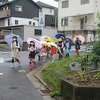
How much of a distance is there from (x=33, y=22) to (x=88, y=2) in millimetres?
19520

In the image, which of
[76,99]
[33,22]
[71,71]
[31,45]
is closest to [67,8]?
[33,22]

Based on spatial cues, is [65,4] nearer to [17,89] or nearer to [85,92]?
[17,89]

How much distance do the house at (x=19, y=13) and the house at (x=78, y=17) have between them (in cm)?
1106

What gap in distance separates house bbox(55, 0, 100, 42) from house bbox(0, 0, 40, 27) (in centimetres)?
1106

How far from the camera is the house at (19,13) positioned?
54506 millimetres

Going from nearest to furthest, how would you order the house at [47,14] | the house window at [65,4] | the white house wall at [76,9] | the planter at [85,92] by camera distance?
the planter at [85,92] < the white house wall at [76,9] < the house window at [65,4] < the house at [47,14]

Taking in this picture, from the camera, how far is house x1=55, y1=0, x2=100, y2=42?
38656mm

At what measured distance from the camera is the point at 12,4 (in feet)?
178

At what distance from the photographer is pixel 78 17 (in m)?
42.3

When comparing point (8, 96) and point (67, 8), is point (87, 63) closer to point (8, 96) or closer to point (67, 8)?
point (8, 96)

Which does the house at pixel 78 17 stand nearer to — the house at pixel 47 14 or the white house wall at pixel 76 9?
the white house wall at pixel 76 9

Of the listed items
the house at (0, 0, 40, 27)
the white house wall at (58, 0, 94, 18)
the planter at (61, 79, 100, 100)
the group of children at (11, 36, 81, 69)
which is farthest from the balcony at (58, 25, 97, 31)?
the planter at (61, 79, 100, 100)

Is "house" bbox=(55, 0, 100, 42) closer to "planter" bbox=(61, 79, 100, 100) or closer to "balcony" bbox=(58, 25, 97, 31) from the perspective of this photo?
"balcony" bbox=(58, 25, 97, 31)

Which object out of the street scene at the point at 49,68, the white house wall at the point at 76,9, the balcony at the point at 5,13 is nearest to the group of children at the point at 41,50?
the street scene at the point at 49,68
